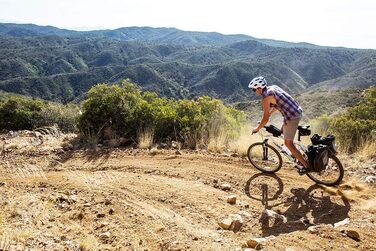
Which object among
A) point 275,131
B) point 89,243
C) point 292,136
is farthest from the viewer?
point 275,131

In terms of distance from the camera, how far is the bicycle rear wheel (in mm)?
6160

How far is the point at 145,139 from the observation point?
8922mm

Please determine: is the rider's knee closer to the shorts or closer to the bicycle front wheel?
the shorts

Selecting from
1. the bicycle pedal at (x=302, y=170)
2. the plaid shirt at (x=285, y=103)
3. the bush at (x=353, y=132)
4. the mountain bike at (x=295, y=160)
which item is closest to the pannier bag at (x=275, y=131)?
the mountain bike at (x=295, y=160)

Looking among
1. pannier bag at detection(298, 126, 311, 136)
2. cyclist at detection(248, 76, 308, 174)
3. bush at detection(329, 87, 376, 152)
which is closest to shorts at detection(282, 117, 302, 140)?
cyclist at detection(248, 76, 308, 174)

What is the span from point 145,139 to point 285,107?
3.89 metres

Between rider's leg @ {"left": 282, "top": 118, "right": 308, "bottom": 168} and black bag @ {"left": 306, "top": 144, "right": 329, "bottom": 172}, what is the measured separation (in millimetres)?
190

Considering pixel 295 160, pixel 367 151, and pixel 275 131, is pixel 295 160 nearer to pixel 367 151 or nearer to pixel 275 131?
pixel 275 131

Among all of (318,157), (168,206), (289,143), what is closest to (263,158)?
(289,143)

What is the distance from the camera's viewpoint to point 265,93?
630 centimetres

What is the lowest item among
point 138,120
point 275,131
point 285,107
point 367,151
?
point 138,120

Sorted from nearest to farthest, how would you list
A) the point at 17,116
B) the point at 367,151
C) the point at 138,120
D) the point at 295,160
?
the point at 295,160, the point at 367,151, the point at 138,120, the point at 17,116

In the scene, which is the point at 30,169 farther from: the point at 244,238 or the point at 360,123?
the point at 360,123

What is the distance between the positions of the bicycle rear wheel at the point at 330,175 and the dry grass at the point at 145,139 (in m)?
3.98
